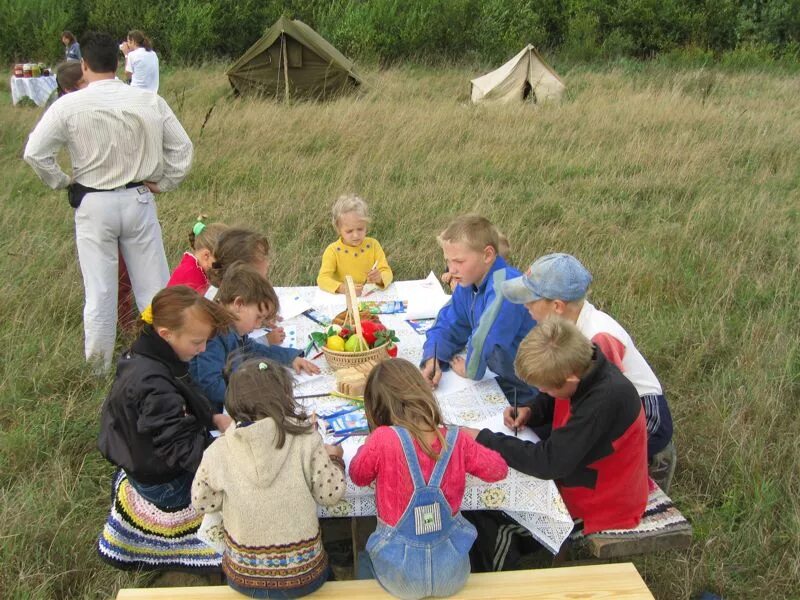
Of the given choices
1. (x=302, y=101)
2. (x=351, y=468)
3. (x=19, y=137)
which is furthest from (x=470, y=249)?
(x=302, y=101)

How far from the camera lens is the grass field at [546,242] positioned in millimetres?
3305

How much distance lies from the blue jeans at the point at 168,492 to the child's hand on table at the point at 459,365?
50.4 inches

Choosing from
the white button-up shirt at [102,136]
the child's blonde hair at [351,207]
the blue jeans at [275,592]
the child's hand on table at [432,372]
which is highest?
the white button-up shirt at [102,136]

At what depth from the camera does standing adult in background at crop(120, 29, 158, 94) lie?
31.9ft

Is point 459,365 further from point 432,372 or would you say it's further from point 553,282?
point 553,282

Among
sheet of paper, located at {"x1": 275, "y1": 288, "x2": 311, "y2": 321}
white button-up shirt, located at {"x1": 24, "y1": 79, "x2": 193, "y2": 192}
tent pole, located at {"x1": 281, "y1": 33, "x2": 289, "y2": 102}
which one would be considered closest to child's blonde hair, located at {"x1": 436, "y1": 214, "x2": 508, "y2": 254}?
sheet of paper, located at {"x1": 275, "y1": 288, "x2": 311, "y2": 321}

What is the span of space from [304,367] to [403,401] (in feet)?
3.66

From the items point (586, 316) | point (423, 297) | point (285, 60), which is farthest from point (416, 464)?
point (285, 60)

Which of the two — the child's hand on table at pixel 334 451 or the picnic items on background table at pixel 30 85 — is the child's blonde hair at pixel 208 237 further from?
the picnic items on background table at pixel 30 85

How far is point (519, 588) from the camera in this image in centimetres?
251

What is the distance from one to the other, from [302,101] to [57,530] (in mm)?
10575

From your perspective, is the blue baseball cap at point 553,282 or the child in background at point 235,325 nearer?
the blue baseball cap at point 553,282

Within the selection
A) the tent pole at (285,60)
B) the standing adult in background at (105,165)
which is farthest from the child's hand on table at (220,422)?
the tent pole at (285,60)

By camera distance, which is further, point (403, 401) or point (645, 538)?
point (645, 538)
